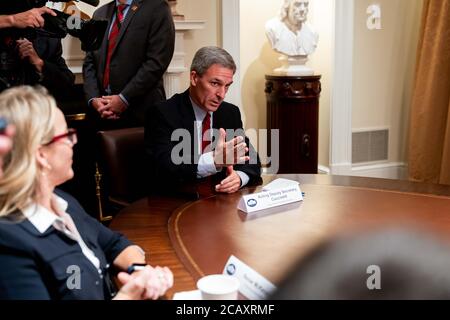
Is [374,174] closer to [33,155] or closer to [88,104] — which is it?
[88,104]

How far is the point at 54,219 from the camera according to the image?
1.12m

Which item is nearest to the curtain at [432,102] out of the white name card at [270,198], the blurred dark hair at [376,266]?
the white name card at [270,198]

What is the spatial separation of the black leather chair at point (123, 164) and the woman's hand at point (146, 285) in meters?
1.09

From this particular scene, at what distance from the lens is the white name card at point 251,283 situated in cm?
111

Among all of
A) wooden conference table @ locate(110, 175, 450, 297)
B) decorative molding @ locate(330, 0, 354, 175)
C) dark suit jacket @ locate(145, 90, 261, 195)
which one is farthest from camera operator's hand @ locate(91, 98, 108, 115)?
decorative molding @ locate(330, 0, 354, 175)

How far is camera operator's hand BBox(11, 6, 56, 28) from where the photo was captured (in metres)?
2.20

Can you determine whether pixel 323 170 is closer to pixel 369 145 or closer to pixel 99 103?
pixel 369 145

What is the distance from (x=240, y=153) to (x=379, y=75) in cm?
307

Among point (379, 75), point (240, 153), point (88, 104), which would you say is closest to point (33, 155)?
point (240, 153)

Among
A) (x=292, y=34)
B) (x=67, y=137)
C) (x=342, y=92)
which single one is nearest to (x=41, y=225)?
(x=67, y=137)

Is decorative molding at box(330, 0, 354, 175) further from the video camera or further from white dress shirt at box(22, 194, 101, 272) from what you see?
white dress shirt at box(22, 194, 101, 272)

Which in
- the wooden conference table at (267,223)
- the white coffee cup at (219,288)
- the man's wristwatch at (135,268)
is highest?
the white coffee cup at (219,288)

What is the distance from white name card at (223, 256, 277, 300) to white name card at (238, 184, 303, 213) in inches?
21.5

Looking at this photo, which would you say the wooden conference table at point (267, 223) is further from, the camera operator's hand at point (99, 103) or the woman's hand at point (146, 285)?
the camera operator's hand at point (99, 103)
